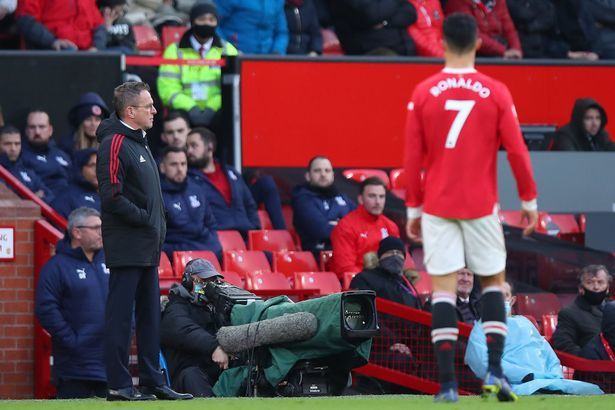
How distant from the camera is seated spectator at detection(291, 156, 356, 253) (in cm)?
1420

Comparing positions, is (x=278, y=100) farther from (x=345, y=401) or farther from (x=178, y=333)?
(x=345, y=401)

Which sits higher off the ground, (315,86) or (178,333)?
(315,86)

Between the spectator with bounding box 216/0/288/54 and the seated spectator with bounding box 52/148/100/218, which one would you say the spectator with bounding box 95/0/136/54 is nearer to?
the spectator with bounding box 216/0/288/54

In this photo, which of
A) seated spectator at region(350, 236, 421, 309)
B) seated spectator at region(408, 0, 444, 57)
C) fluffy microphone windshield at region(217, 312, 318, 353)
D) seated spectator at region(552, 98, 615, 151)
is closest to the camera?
fluffy microphone windshield at region(217, 312, 318, 353)

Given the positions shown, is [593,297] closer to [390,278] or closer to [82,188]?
[390,278]

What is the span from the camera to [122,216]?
853cm

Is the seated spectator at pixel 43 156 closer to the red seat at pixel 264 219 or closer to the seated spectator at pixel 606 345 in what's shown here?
the red seat at pixel 264 219

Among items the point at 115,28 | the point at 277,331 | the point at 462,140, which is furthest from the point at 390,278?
the point at 462,140

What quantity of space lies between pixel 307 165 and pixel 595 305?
4494 millimetres

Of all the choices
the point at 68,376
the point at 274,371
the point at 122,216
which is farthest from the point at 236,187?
the point at 122,216

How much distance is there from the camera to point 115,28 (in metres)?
15.5

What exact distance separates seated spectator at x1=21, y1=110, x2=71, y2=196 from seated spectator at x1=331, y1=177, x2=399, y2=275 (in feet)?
8.03

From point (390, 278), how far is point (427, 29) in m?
5.21

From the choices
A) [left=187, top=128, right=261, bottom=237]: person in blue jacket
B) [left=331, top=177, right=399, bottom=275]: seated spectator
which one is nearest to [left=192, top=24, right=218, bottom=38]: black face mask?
[left=187, top=128, right=261, bottom=237]: person in blue jacket
